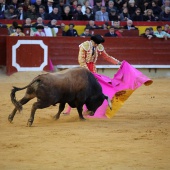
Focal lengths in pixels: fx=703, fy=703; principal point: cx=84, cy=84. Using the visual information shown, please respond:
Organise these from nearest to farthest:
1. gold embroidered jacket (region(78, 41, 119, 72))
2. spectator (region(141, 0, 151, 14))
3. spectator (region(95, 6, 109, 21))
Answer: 1. gold embroidered jacket (region(78, 41, 119, 72))
2. spectator (region(95, 6, 109, 21))
3. spectator (region(141, 0, 151, 14))

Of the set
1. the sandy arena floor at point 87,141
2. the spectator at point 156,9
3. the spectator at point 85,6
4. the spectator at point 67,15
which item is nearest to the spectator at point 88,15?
the spectator at point 85,6

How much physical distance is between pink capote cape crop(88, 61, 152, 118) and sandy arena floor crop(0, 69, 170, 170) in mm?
197

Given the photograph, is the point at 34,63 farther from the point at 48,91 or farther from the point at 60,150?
the point at 60,150

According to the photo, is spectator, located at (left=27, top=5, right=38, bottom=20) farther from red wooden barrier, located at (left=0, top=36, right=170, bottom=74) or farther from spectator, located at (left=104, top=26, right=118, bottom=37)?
spectator, located at (left=104, top=26, right=118, bottom=37)

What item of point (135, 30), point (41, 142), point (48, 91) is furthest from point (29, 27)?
point (41, 142)

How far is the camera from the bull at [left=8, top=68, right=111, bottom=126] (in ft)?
28.5

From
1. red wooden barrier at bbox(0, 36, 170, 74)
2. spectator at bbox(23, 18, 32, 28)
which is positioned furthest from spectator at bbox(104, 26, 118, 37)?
spectator at bbox(23, 18, 32, 28)

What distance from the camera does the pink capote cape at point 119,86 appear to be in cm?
986

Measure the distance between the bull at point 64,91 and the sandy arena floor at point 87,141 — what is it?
249 mm

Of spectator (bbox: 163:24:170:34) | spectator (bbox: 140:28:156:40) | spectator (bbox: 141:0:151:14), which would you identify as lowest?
spectator (bbox: 140:28:156:40)

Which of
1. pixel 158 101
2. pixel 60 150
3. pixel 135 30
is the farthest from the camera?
pixel 135 30

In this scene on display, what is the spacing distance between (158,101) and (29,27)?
4007 millimetres

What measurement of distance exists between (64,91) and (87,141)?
1297 millimetres

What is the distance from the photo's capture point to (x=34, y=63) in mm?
14852
